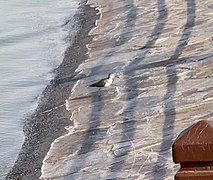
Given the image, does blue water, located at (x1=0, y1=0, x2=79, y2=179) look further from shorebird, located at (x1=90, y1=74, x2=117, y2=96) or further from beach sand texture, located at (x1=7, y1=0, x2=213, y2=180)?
shorebird, located at (x1=90, y1=74, x2=117, y2=96)

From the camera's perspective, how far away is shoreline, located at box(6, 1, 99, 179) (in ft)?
21.1

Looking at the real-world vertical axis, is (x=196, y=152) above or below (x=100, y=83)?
above

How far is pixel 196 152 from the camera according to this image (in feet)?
7.79

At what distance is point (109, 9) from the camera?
43.6 ft

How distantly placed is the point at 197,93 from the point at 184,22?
354 cm

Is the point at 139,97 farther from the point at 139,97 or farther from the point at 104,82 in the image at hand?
the point at 104,82

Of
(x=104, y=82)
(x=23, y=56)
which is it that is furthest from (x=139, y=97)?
(x=23, y=56)

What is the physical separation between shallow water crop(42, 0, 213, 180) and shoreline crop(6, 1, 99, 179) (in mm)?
99

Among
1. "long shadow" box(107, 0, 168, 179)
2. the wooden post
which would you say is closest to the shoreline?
"long shadow" box(107, 0, 168, 179)

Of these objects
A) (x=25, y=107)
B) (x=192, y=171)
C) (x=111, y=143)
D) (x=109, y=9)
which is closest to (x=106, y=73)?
(x=25, y=107)

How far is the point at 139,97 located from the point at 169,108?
0.71 metres

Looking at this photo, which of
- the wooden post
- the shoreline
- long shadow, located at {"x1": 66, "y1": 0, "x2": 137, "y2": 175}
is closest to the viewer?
the wooden post

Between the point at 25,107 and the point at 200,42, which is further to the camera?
the point at 200,42

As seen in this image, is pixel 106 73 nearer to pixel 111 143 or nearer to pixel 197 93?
pixel 197 93
